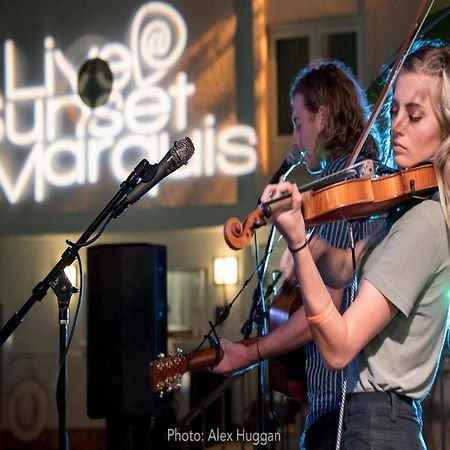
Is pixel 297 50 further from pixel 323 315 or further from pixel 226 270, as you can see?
pixel 323 315

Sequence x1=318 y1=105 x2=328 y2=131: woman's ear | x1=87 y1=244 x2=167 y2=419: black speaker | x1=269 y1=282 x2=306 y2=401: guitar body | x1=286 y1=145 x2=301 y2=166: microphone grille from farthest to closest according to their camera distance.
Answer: x1=87 y1=244 x2=167 y2=419: black speaker < x1=286 y1=145 x2=301 y2=166: microphone grille < x1=318 y1=105 x2=328 y2=131: woman's ear < x1=269 y1=282 x2=306 y2=401: guitar body

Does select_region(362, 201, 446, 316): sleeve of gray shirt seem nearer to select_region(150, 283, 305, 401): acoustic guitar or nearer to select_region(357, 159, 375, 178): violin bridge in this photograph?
select_region(357, 159, 375, 178): violin bridge

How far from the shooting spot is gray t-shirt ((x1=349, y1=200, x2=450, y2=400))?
165 centimetres

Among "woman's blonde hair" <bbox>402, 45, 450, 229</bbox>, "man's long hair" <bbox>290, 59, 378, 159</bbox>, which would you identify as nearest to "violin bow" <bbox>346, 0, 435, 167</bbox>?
"woman's blonde hair" <bbox>402, 45, 450, 229</bbox>

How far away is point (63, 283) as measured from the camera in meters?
2.70

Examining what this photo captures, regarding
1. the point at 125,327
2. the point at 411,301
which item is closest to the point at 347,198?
the point at 411,301

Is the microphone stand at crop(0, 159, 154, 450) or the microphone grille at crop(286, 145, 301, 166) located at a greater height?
the microphone grille at crop(286, 145, 301, 166)

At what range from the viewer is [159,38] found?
27.7 feet

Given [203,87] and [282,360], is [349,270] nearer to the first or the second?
[282,360]

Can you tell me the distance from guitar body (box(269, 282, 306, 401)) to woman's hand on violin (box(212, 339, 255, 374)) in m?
0.21

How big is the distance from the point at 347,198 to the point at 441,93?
36 centimetres

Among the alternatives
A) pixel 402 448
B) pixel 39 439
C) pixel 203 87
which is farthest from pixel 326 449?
pixel 39 439

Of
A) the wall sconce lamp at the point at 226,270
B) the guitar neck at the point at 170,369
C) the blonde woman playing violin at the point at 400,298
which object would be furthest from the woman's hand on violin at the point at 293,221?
the wall sconce lamp at the point at 226,270

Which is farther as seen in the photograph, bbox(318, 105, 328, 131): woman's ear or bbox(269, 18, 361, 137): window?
bbox(269, 18, 361, 137): window
